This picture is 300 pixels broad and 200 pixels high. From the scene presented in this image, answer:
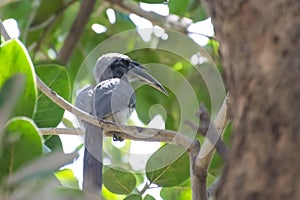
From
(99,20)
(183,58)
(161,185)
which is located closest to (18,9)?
(99,20)

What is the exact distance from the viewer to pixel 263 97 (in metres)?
1.22

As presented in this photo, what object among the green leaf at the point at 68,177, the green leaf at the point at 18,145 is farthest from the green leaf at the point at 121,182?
the green leaf at the point at 18,145

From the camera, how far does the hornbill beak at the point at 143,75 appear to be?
375 centimetres

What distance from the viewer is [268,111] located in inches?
46.9

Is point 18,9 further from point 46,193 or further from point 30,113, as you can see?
point 46,193

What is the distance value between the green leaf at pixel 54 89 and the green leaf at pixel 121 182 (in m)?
0.28

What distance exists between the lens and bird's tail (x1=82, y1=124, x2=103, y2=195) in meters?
2.93

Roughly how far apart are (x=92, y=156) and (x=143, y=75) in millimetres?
948

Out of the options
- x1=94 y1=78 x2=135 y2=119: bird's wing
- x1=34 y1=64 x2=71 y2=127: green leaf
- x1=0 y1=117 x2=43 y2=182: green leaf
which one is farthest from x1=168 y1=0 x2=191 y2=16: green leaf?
x1=0 y1=117 x2=43 y2=182: green leaf

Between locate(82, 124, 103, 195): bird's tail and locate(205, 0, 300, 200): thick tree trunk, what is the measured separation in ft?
5.31

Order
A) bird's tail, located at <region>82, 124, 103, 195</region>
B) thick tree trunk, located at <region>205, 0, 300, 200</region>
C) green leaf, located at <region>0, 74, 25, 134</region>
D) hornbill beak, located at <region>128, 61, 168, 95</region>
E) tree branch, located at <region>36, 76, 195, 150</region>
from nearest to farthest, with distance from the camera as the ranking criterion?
thick tree trunk, located at <region>205, 0, 300, 200</region>
green leaf, located at <region>0, 74, 25, 134</region>
tree branch, located at <region>36, 76, 195, 150</region>
bird's tail, located at <region>82, 124, 103, 195</region>
hornbill beak, located at <region>128, 61, 168, 95</region>

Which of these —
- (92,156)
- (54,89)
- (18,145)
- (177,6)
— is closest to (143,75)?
(177,6)

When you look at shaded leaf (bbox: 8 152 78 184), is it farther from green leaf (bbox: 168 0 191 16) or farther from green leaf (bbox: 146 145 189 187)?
green leaf (bbox: 168 0 191 16)

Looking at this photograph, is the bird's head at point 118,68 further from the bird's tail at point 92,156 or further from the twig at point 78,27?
the bird's tail at point 92,156
